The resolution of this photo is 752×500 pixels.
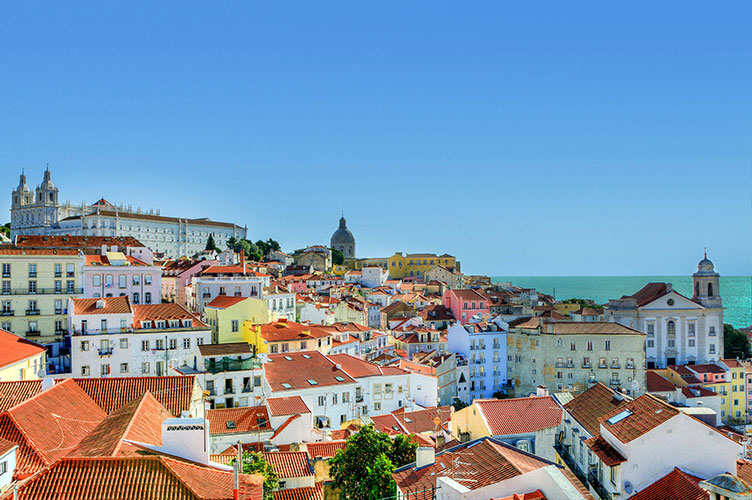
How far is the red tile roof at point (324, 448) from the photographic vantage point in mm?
25958

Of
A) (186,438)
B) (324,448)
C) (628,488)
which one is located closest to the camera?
(186,438)

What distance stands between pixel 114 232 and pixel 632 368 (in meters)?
111

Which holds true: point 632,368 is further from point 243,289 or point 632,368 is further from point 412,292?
point 412,292

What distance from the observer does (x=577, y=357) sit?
54906 millimetres

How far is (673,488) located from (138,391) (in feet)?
56.2

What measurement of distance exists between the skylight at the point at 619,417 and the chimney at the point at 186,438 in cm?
1263

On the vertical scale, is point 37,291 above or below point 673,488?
above

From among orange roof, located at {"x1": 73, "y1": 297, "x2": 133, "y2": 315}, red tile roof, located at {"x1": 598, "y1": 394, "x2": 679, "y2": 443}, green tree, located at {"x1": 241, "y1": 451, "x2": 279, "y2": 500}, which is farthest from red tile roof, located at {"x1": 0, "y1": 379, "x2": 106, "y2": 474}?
orange roof, located at {"x1": 73, "y1": 297, "x2": 133, "y2": 315}

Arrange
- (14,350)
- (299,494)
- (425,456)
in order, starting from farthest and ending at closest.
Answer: (14,350) → (299,494) → (425,456)

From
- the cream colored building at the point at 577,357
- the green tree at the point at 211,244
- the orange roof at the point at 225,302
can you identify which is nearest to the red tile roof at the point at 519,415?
the orange roof at the point at 225,302

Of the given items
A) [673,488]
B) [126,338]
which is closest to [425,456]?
[673,488]

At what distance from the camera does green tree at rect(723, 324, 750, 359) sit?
79.7 metres

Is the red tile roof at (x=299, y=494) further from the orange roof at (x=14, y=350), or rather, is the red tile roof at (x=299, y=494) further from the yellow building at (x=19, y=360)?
the orange roof at (x=14, y=350)

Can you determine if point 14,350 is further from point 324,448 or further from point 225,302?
point 324,448
